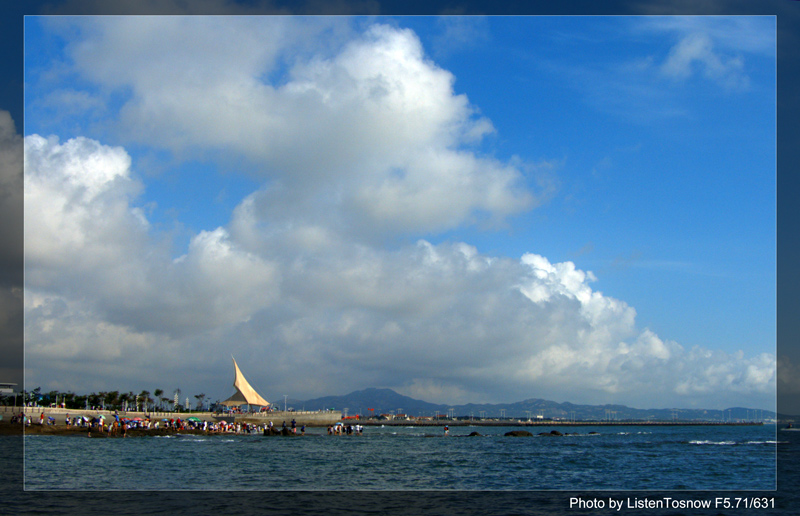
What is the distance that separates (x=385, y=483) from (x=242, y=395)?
298ft

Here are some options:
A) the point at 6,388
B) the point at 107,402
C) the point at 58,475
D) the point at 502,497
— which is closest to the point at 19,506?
the point at 58,475

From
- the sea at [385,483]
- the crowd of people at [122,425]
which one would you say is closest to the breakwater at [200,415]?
the crowd of people at [122,425]

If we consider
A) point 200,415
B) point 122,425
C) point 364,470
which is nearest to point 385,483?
point 364,470

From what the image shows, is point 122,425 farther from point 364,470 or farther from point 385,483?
point 385,483

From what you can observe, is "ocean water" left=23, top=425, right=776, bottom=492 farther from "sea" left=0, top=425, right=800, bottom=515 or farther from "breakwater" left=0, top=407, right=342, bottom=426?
"breakwater" left=0, top=407, right=342, bottom=426

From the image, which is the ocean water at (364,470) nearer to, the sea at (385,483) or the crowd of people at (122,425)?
the sea at (385,483)

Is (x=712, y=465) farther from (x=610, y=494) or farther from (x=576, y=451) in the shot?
(x=610, y=494)

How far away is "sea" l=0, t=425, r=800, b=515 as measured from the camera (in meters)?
21.1

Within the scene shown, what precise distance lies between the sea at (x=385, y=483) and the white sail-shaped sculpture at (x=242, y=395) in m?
68.2

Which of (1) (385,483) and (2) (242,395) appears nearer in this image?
(1) (385,483)

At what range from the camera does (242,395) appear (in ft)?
366

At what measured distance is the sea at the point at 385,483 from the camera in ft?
69.2

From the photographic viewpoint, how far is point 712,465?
37781 mm

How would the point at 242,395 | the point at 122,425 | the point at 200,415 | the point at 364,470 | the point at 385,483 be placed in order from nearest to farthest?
the point at 385,483
the point at 364,470
the point at 122,425
the point at 200,415
the point at 242,395
